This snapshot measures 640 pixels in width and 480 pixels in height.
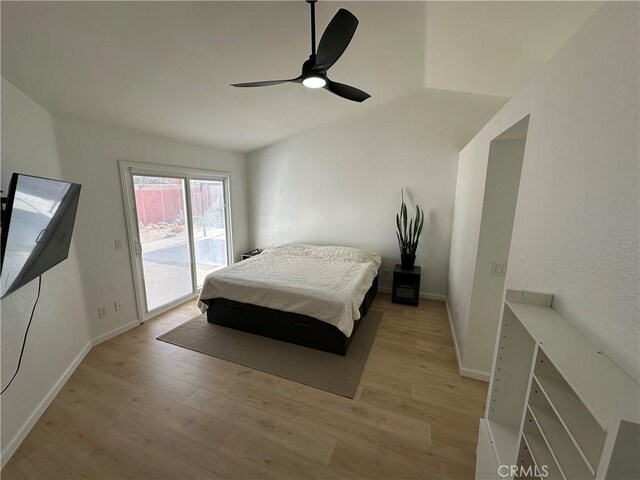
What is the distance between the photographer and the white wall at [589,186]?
70 cm

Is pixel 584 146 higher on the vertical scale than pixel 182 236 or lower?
higher

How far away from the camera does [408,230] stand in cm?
405

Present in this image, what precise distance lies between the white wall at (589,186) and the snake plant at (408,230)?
8.33 feet

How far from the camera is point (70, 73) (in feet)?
6.10

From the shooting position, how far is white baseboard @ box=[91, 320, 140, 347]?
282 centimetres

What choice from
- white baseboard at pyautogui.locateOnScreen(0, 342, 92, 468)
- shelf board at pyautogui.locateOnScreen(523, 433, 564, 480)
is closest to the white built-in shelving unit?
shelf board at pyautogui.locateOnScreen(523, 433, 564, 480)

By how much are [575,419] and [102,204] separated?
12.3ft

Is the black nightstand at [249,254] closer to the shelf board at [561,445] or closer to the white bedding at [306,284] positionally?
the white bedding at [306,284]

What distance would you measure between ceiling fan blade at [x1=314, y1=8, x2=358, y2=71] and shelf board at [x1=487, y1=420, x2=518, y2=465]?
2.14 meters

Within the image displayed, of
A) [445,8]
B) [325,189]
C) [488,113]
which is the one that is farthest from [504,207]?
[325,189]

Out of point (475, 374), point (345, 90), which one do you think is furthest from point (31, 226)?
point (475, 374)

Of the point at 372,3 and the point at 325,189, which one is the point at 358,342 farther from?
the point at 372,3

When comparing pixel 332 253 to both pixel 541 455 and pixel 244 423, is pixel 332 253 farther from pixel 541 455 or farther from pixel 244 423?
pixel 541 455

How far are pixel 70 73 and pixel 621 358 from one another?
10.4 ft
